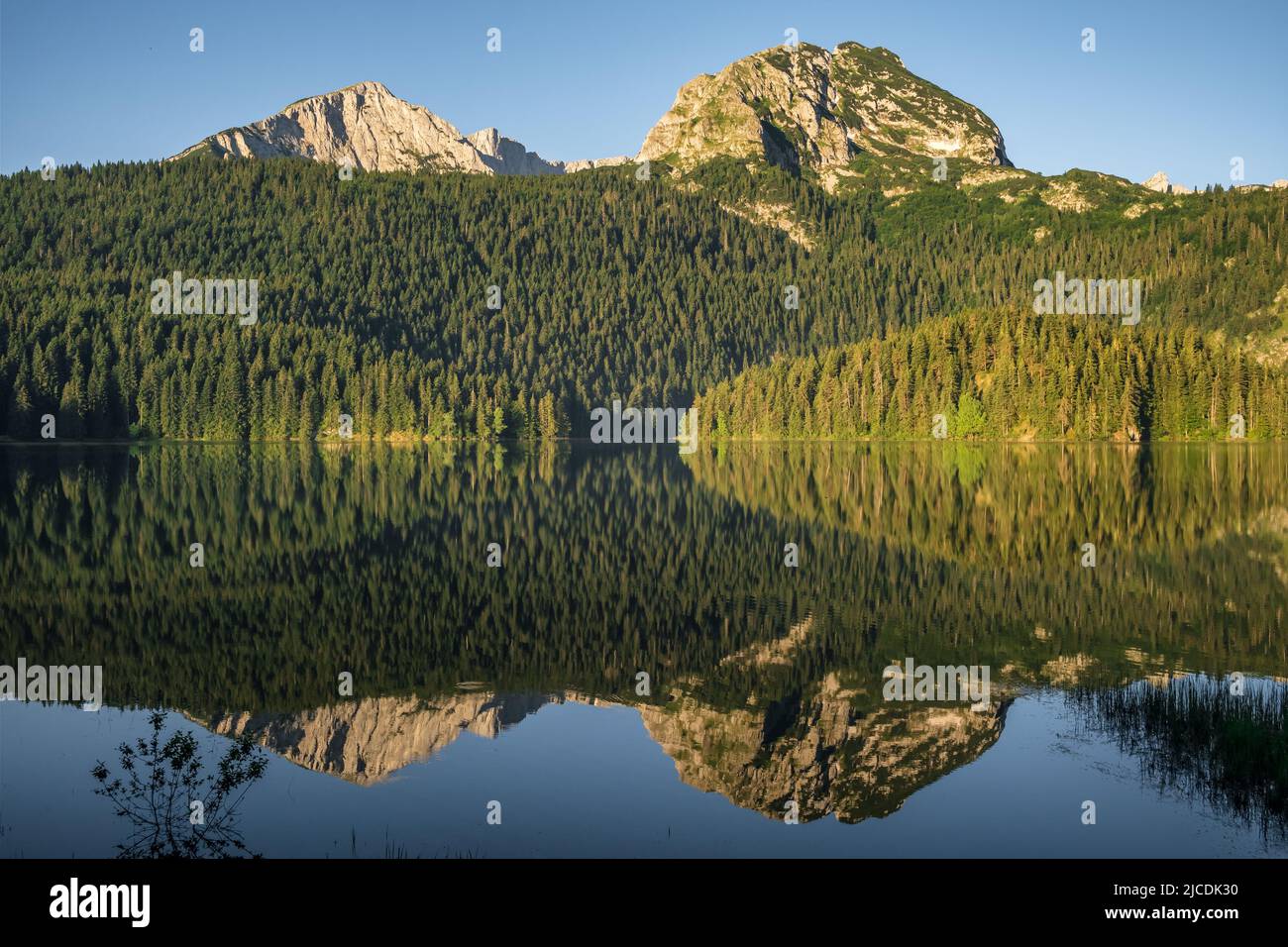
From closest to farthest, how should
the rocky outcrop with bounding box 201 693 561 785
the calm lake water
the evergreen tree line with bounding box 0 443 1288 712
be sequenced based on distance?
the calm lake water
the rocky outcrop with bounding box 201 693 561 785
the evergreen tree line with bounding box 0 443 1288 712

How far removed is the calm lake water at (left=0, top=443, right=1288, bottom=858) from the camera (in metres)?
17.5

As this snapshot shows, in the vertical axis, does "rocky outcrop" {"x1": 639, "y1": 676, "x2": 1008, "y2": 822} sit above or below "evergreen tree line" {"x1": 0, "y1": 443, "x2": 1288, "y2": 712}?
below

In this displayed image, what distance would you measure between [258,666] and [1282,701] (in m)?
24.0

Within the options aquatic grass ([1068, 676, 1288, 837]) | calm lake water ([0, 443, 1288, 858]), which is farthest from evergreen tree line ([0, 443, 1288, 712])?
aquatic grass ([1068, 676, 1288, 837])

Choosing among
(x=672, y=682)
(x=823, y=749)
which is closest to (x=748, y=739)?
(x=823, y=749)

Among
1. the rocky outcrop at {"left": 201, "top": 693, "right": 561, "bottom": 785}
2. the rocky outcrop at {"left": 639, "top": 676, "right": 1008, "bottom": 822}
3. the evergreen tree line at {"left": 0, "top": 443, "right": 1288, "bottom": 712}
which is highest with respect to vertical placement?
the evergreen tree line at {"left": 0, "top": 443, "right": 1288, "bottom": 712}

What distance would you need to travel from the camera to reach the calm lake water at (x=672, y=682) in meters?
17.5

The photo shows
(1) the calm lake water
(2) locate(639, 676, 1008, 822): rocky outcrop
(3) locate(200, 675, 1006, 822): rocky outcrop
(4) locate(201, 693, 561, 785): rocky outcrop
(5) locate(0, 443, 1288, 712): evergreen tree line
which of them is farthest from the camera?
(5) locate(0, 443, 1288, 712): evergreen tree line

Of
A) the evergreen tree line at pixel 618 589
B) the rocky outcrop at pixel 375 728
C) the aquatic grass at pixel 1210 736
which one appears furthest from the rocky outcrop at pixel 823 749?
the rocky outcrop at pixel 375 728

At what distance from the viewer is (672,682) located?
25891 mm

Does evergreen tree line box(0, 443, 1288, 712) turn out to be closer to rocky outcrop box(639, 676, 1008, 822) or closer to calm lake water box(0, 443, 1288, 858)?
calm lake water box(0, 443, 1288, 858)

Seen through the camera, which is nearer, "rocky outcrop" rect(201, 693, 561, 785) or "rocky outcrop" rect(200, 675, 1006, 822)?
"rocky outcrop" rect(200, 675, 1006, 822)

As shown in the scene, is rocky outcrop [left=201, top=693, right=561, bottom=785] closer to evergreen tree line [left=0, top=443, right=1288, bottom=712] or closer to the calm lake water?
the calm lake water
